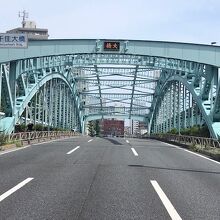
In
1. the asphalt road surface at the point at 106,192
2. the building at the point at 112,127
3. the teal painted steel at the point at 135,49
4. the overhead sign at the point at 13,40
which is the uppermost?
the teal painted steel at the point at 135,49

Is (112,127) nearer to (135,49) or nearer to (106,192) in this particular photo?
(135,49)

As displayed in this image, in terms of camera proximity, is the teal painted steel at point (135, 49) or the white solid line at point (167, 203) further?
the teal painted steel at point (135, 49)

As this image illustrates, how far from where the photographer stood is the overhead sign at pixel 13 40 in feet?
93.0

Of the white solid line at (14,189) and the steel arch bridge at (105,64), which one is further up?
the steel arch bridge at (105,64)

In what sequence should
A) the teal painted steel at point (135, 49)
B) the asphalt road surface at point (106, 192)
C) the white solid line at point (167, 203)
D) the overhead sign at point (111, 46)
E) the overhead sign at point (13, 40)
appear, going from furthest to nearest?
the teal painted steel at point (135, 49)
the overhead sign at point (111, 46)
the overhead sign at point (13, 40)
the asphalt road surface at point (106, 192)
the white solid line at point (167, 203)

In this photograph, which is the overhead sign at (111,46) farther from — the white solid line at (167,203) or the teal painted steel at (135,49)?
the white solid line at (167,203)

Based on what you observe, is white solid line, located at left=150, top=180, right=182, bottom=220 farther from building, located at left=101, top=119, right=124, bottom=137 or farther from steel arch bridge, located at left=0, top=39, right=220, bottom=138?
building, located at left=101, top=119, right=124, bottom=137

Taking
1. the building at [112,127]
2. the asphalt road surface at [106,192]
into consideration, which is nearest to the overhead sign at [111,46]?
the asphalt road surface at [106,192]

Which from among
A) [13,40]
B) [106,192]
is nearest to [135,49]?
[13,40]

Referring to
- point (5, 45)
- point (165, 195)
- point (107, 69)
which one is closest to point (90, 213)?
point (165, 195)

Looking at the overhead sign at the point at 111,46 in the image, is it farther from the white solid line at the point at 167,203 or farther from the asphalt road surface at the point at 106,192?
the white solid line at the point at 167,203

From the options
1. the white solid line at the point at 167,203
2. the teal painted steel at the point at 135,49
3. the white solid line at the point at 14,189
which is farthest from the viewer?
the teal painted steel at the point at 135,49

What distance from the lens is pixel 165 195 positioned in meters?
9.85

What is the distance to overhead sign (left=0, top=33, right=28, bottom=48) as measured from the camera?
28344 mm
